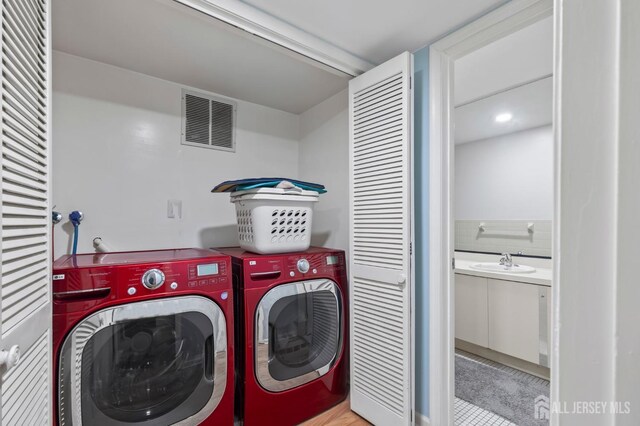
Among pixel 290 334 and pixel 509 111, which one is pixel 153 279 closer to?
pixel 290 334

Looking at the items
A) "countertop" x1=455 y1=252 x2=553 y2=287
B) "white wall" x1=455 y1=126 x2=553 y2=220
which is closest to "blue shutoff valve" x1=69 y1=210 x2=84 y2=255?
"countertop" x1=455 y1=252 x2=553 y2=287

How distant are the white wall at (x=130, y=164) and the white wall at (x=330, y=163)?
0.55 m

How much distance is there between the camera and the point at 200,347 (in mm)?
1429

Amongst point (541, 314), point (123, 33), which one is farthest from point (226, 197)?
point (541, 314)

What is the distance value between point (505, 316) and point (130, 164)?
3.01 m

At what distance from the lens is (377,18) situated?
145 cm

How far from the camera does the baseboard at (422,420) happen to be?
1.61 metres

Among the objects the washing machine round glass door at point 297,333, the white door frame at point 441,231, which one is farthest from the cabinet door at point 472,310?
the washing machine round glass door at point 297,333

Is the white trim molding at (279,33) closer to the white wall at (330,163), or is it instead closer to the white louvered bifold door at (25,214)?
the white wall at (330,163)

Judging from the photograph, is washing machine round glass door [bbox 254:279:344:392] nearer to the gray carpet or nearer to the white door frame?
the white door frame

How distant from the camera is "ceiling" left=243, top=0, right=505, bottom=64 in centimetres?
135

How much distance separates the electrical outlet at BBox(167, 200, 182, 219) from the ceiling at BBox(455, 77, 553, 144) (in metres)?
2.41

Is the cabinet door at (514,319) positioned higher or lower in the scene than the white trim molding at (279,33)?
lower

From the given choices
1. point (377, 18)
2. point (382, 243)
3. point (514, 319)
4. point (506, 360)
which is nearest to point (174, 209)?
point (382, 243)
